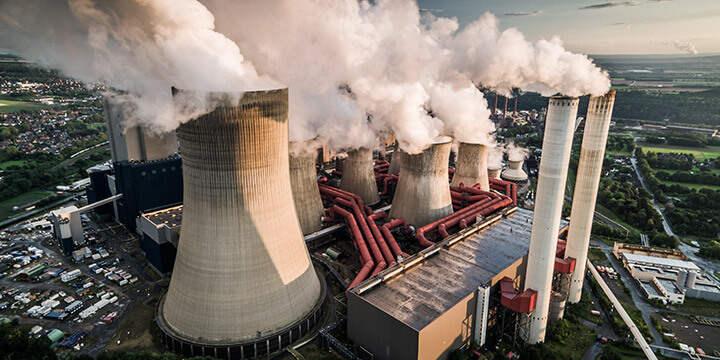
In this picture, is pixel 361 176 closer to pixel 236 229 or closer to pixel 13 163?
pixel 236 229

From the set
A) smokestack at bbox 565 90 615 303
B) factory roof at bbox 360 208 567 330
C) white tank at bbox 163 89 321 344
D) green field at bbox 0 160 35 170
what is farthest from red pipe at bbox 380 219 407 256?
green field at bbox 0 160 35 170

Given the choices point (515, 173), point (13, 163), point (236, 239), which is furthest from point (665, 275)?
point (13, 163)

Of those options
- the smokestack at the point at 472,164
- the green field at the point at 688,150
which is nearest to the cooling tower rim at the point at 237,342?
the smokestack at the point at 472,164

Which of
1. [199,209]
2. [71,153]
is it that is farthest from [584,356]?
[71,153]

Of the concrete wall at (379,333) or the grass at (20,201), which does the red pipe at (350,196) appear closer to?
the concrete wall at (379,333)

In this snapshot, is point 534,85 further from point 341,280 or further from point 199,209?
point 199,209

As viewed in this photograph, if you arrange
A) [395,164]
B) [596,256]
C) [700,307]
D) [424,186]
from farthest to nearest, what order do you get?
1. [395,164]
2. [596,256]
3. [424,186]
4. [700,307]
